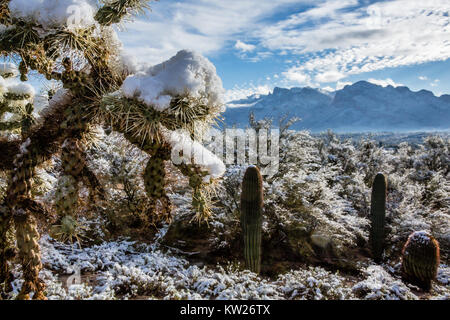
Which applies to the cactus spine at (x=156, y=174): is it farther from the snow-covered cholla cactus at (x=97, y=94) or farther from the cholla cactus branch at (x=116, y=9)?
the cholla cactus branch at (x=116, y=9)

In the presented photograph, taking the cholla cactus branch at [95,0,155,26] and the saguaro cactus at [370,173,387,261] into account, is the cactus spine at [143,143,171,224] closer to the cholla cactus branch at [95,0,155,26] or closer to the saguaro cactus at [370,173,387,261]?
the cholla cactus branch at [95,0,155,26]

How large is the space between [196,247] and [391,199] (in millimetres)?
8669

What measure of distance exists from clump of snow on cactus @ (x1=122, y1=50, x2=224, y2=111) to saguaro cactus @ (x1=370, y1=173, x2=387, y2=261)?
8.73 m

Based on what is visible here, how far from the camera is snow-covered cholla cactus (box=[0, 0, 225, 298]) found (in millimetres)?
1812

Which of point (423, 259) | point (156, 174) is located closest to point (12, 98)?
point (156, 174)

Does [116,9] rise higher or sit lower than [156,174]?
higher

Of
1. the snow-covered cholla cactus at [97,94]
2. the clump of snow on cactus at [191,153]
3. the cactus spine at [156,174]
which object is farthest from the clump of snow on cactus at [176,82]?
the cactus spine at [156,174]

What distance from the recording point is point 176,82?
178cm

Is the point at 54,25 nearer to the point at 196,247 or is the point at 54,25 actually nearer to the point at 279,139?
the point at 196,247

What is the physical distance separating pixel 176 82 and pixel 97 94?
600mm

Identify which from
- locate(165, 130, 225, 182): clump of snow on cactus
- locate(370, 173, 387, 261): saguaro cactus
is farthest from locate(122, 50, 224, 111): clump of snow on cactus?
locate(370, 173, 387, 261): saguaro cactus

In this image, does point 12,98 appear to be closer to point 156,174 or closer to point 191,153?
point 156,174

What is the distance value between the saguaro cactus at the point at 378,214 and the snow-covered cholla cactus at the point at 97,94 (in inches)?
329
